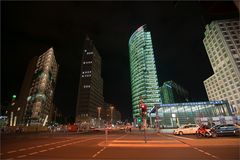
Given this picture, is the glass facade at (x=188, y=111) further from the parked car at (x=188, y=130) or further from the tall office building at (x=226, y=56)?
the parked car at (x=188, y=130)

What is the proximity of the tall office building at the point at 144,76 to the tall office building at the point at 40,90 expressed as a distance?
81163mm

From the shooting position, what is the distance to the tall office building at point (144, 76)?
17512 centimetres

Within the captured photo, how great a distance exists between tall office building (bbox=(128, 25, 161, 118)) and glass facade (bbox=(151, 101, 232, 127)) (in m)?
93.4

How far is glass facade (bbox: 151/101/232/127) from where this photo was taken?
76.4m

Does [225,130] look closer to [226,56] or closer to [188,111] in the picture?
[188,111]

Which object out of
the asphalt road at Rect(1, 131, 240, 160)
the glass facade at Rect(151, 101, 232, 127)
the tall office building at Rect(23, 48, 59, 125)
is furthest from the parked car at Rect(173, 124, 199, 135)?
the tall office building at Rect(23, 48, 59, 125)

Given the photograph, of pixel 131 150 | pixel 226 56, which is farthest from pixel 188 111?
pixel 131 150

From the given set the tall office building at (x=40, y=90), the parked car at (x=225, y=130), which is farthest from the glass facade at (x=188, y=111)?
the tall office building at (x=40, y=90)

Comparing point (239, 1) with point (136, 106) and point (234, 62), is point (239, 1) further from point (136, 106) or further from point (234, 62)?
point (136, 106)

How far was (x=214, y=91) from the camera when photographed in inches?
5281

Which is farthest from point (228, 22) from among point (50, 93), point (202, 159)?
point (50, 93)

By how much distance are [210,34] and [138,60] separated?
7910cm

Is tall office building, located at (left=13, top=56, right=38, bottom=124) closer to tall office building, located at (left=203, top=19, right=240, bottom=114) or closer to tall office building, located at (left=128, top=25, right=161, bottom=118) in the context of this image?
tall office building, located at (left=128, top=25, right=161, bottom=118)

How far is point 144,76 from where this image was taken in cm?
17988
